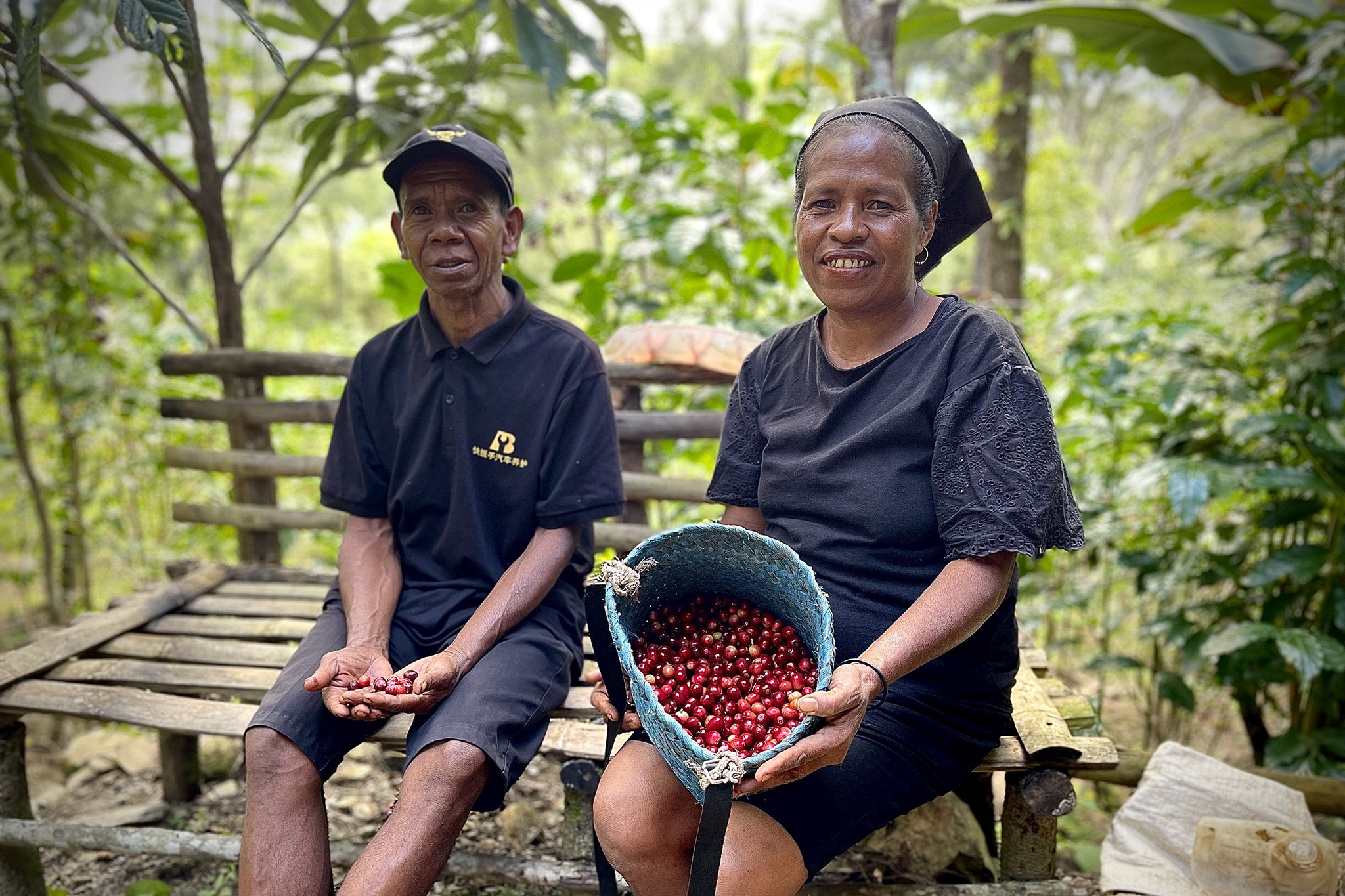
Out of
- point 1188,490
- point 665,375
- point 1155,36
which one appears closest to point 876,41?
point 1155,36

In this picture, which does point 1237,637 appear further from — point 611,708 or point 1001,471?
point 611,708

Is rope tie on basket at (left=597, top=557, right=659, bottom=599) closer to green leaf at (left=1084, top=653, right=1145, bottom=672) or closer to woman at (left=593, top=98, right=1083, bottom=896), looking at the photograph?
woman at (left=593, top=98, right=1083, bottom=896)

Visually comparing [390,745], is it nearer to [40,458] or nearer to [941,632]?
[941,632]

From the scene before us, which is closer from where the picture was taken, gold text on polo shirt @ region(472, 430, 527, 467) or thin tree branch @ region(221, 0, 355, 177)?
gold text on polo shirt @ region(472, 430, 527, 467)

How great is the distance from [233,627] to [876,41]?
9.64 ft

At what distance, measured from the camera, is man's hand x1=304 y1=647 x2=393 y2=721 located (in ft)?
5.76

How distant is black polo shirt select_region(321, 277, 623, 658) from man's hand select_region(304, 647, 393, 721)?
0.15m

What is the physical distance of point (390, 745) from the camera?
200cm

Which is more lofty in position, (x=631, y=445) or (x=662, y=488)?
(x=631, y=445)

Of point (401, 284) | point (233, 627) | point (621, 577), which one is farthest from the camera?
point (401, 284)

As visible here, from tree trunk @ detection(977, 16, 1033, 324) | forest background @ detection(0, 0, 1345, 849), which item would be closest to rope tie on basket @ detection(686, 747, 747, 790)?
forest background @ detection(0, 0, 1345, 849)

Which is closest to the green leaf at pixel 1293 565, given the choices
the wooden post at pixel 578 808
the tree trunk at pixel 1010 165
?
the wooden post at pixel 578 808

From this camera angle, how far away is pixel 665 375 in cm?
308

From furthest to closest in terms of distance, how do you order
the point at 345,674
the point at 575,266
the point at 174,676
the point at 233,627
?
the point at 575,266, the point at 233,627, the point at 174,676, the point at 345,674
